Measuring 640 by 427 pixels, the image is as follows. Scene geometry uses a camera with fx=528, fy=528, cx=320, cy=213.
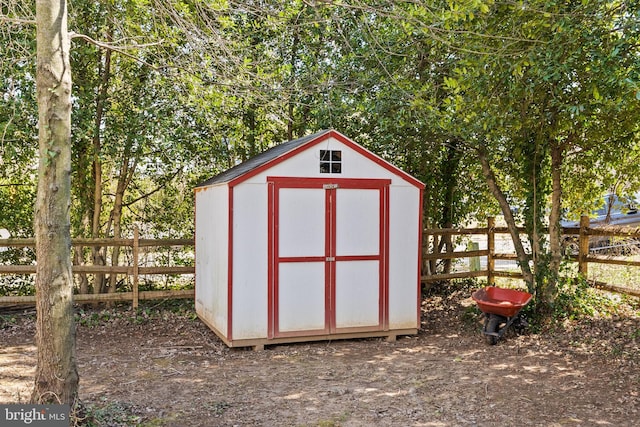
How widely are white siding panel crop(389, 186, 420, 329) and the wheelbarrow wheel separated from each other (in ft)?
3.08

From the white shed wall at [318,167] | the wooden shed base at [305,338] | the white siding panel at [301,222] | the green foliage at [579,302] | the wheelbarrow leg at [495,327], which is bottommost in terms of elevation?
the wooden shed base at [305,338]

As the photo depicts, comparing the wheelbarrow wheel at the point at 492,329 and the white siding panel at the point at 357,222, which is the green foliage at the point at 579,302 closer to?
the wheelbarrow wheel at the point at 492,329

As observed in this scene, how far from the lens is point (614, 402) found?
457cm

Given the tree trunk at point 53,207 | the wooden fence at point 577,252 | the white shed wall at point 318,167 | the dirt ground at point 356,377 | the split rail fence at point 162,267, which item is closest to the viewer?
the tree trunk at point 53,207

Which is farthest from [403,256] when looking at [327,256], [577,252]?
[577,252]

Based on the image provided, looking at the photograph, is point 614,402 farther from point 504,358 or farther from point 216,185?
point 216,185

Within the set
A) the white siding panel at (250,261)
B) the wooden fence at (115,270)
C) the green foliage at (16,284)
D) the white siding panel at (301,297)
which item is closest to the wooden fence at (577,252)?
the white siding panel at (301,297)

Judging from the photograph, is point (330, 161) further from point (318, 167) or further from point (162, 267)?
point (162, 267)

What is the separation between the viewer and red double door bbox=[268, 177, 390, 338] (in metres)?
6.43

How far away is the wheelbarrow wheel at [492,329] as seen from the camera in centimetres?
655

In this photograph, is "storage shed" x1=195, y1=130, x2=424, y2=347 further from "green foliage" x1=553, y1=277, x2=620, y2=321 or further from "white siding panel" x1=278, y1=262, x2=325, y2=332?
"green foliage" x1=553, y1=277, x2=620, y2=321

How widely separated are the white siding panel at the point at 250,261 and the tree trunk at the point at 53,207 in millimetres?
2784

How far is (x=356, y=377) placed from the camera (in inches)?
211

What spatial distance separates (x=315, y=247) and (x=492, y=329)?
2.42m
